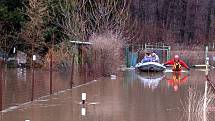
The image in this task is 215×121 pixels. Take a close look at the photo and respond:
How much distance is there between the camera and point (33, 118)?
13.8 metres

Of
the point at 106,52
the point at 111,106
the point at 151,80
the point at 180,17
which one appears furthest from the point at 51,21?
the point at 180,17

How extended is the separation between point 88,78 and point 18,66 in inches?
474

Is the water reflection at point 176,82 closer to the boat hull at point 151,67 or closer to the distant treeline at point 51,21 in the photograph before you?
the boat hull at point 151,67

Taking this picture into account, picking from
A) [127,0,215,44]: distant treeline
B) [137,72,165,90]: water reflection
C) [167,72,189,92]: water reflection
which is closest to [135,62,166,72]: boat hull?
[137,72,165,90]: water reflection

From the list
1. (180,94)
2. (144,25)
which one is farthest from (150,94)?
(144,25)

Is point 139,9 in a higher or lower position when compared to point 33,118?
higher

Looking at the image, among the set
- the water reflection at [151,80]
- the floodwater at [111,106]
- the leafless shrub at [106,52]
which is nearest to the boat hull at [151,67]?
the water reflection at [151,80]

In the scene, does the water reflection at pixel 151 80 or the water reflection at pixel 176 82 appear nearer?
the water reflection at pixel 176 82

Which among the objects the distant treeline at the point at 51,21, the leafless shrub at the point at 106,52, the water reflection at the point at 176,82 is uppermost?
the distant treeline at the point at 51,21

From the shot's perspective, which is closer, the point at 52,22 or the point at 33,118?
the point at 33,118

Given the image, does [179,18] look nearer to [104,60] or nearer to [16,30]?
[16,30]

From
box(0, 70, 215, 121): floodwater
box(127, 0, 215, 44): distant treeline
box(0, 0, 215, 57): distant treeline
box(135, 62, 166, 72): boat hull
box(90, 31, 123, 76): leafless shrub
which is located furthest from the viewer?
box(127, 0, 215, 44): distant treeline

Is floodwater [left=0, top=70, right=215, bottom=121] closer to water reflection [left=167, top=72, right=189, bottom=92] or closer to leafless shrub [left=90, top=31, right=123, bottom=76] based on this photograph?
water reflection [left=167, top=72, right=189, bottom=92]

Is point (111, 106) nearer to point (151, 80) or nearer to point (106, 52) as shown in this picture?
point (151, 80)
